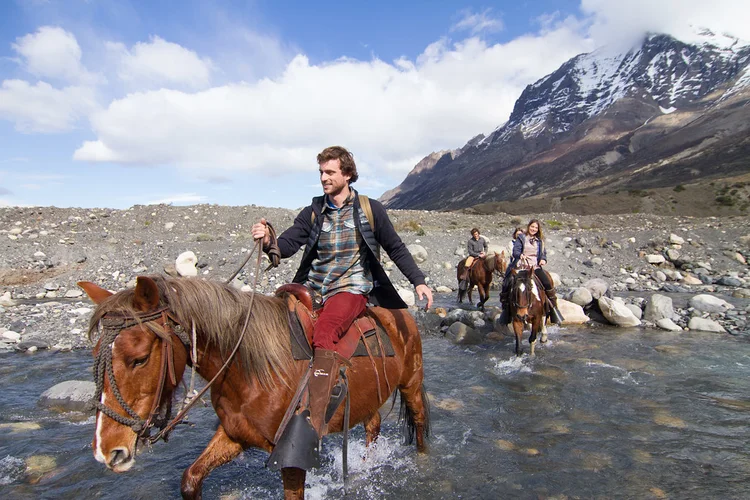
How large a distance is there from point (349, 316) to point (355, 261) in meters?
0.57

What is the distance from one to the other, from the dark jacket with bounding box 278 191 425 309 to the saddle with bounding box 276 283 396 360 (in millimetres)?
308

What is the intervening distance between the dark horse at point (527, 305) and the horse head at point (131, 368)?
838cm

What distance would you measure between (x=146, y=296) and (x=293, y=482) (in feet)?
6.18

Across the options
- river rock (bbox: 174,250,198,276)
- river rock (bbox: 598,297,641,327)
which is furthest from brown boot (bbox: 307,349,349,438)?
river rock (bbox: 174,250,198,276)

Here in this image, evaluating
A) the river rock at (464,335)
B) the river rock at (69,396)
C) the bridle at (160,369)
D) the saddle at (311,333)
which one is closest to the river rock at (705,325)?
the river rock at (464,335)

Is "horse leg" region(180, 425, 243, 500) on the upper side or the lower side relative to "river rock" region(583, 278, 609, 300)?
upper

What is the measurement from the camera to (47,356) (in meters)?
9.12

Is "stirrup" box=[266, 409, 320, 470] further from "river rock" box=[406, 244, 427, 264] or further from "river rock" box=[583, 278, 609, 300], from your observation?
"river rock" box=[406, 244, 427, 264]

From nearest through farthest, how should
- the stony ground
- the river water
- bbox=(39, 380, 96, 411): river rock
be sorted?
the river water < bbox=(39, 380, 96, 411): river rock < the stony ground

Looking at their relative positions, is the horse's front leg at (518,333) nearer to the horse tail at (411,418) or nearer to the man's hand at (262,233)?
the horse tail at (411,418)

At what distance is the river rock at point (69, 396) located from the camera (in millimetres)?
6625

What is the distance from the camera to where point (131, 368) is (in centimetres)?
260

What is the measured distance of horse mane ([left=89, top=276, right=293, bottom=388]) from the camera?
9.23 ft

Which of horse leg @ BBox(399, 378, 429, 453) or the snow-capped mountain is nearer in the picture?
horse leg @ BBox(399, 378, 429, 453)
